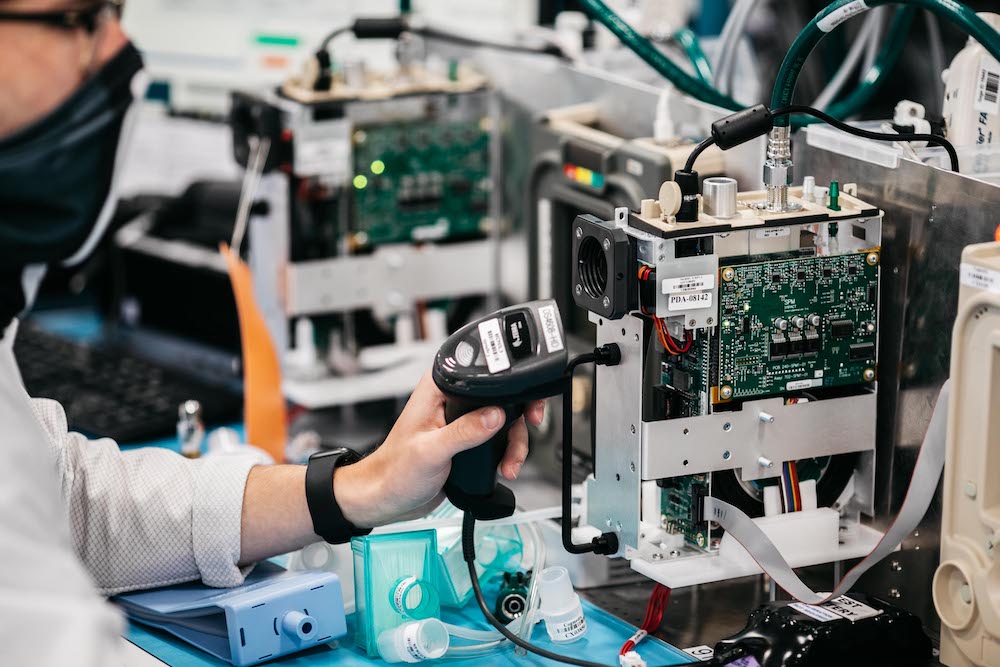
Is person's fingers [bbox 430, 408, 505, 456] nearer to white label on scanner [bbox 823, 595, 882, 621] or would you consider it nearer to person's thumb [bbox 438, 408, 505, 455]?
person's thumb [bbox 438, 408, 505, 455]

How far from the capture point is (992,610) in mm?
1301

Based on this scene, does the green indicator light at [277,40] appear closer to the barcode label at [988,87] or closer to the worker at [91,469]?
the worker at [91,469]

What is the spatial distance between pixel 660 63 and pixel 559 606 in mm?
787

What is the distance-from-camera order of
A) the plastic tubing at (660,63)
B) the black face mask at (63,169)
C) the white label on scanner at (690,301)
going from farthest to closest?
1. the plastic tubing at (660,63)
2. the white label on scanner at (690,301)
3. the black face mask at (63,169)

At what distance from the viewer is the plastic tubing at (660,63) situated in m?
1.83

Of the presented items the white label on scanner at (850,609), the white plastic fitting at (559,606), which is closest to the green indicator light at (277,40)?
the white plastic fitting at (559,606)

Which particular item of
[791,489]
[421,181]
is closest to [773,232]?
[791,489]

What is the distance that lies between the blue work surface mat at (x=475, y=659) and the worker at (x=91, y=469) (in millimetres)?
77

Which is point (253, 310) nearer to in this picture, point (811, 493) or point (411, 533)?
point (411, 533)

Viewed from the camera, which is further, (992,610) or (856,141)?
(856,141)

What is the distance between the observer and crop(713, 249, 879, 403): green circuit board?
1411mm

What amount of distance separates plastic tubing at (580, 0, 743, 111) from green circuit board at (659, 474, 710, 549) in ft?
1.88

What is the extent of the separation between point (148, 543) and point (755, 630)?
66 cm

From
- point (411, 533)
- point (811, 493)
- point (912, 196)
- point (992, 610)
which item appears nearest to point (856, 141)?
point (912, 196)
